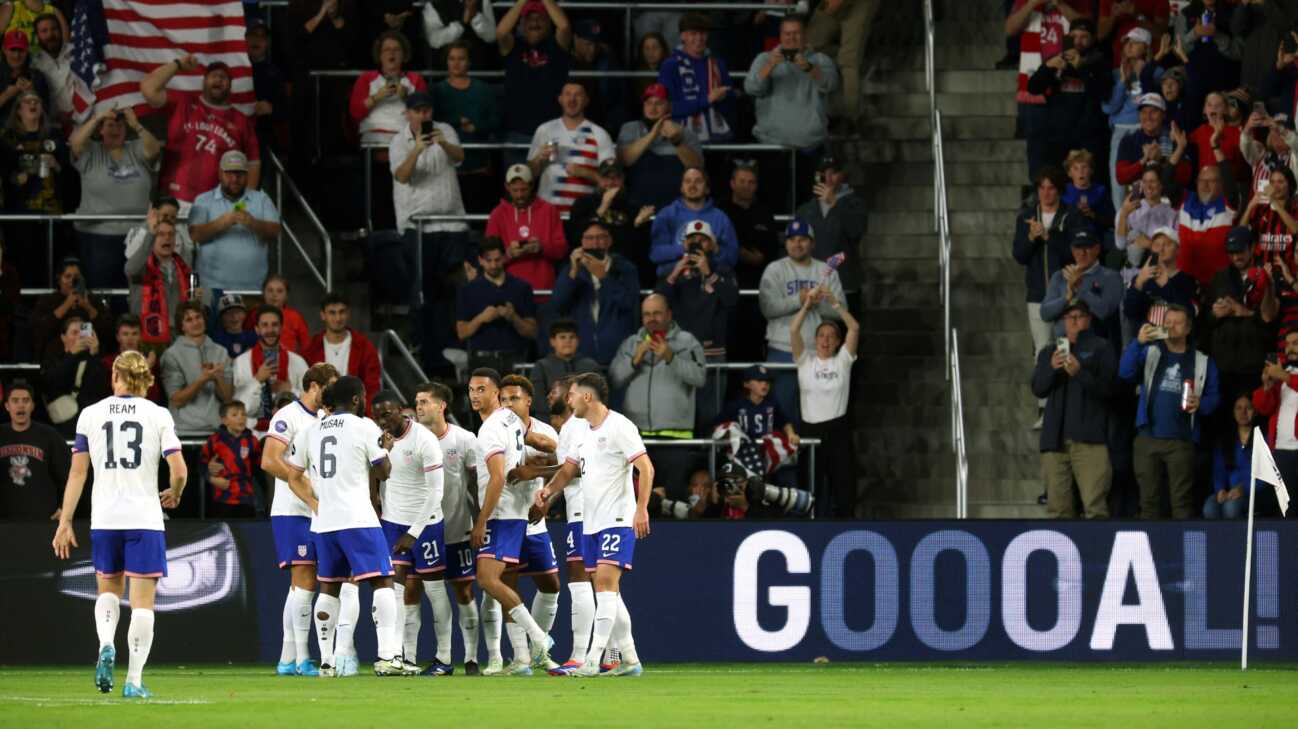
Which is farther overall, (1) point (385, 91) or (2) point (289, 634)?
(1) point (385, 91)

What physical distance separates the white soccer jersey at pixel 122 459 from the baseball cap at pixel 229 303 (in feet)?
25.5

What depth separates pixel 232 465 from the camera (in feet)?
70.0

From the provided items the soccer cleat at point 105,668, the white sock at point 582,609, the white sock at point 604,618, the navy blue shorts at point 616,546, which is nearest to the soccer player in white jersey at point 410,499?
the white sock at point 582,609

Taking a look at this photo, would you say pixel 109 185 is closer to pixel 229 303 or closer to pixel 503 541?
pixel 229 303

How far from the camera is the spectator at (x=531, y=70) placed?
25359mm

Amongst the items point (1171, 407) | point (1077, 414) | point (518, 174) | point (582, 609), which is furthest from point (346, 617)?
point (1171, 407)

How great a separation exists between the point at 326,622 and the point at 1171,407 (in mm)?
8680

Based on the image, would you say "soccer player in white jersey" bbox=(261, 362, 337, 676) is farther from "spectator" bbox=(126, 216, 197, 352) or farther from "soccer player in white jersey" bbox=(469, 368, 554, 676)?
"spectator" bbox=(126, 216, 197, 352)

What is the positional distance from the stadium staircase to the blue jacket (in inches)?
93.5

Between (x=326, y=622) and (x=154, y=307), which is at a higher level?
(x=154, y=307)

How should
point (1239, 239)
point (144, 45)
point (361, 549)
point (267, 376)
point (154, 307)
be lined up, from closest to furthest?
point (361, 549) < point (267, 376) < point (1239, 239) < point (154, 307) < point (144, 45)

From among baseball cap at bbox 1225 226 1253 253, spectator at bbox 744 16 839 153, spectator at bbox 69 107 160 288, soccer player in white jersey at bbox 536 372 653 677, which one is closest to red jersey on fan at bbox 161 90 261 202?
spectator at bbox 69 107 160 288

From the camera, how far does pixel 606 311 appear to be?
22.9 metres

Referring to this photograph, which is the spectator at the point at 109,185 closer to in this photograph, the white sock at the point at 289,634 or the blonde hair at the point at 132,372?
the white sock at the point at 289,634
